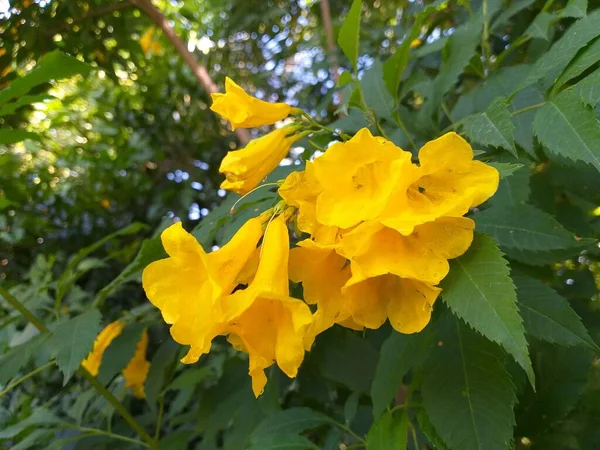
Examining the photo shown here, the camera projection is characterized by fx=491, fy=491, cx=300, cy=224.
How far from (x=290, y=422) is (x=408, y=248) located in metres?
0.54

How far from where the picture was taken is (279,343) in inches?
25.3

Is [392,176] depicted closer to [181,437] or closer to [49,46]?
[181,437]

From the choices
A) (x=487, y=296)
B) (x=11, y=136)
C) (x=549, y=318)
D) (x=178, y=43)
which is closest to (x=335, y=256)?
(x=487, y=296)

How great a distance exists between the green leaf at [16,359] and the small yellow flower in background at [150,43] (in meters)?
1.89

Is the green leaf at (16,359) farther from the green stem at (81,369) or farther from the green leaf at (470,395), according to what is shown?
the green leaf at (470,395)

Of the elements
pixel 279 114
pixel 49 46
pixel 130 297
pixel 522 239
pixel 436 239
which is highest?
Answer: pixel 49 46

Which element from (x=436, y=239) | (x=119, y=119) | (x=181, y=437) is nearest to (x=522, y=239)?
(x=436, y=239)

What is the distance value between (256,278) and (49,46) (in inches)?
64.9

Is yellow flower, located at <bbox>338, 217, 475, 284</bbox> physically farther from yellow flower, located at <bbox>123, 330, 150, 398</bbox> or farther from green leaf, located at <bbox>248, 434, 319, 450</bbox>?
yellow flower, located at <bbox>123, 330, 150, 398</bbox>

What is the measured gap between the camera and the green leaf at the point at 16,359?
3.27 feet

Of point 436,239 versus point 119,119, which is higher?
point 119,119

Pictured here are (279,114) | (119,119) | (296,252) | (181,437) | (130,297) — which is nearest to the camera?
(296,252)

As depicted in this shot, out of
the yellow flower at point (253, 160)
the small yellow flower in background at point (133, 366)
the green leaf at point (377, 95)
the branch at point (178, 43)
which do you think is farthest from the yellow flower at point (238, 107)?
the branch at point (178, 43)

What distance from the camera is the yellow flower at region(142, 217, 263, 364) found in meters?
0.64
